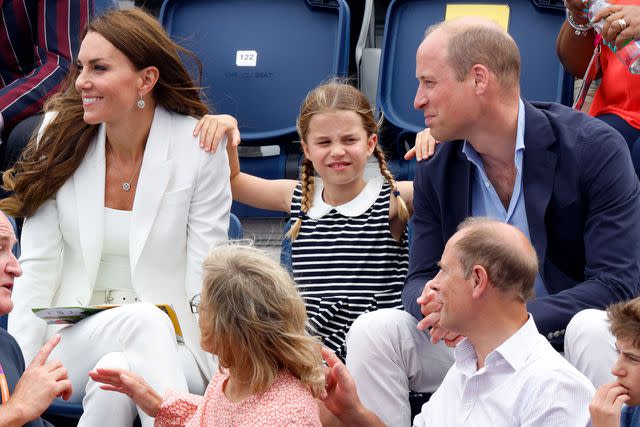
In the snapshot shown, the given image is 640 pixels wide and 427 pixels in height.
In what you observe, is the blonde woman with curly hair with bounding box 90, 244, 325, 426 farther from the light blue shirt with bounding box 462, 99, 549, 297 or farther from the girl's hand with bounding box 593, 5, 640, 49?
A: the girl's hand with bounding box 593, 5, 640, 49

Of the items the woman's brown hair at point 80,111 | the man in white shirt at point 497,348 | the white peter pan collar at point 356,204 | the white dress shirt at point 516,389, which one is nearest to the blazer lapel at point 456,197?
the white peter pan collar at point 356,204

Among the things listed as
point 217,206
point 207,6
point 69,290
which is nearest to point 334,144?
point 217,206

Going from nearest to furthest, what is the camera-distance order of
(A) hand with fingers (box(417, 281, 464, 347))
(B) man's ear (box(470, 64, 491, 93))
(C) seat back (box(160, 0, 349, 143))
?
1. (A) hand with fingers (box(417, 281, 464, 347))
2. (B) man's ear (box(470, 64, 491, 93))
3. (C) seat back (box(160, 0, 349, 143))

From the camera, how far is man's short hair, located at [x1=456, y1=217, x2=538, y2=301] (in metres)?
2.53

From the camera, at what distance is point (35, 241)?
337 cm

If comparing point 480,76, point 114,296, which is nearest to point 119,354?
point 114,296

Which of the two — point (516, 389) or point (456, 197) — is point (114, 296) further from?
point (516, 389)

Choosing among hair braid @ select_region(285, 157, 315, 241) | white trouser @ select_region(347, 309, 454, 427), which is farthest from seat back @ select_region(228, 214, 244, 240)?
white trouser @ select_region(347, 309, 454, 427)

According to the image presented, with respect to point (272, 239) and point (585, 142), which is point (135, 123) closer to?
point (272, 239)

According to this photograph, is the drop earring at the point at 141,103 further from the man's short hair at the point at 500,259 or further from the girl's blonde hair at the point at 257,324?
the man's short hair at the point at 500,259

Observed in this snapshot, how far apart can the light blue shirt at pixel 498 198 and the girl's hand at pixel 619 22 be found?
461 millimetres

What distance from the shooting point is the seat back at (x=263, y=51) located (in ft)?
14.8

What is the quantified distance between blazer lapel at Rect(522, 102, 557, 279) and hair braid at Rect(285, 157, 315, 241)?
0.75 metres

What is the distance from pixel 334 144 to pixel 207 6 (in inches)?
59.9
